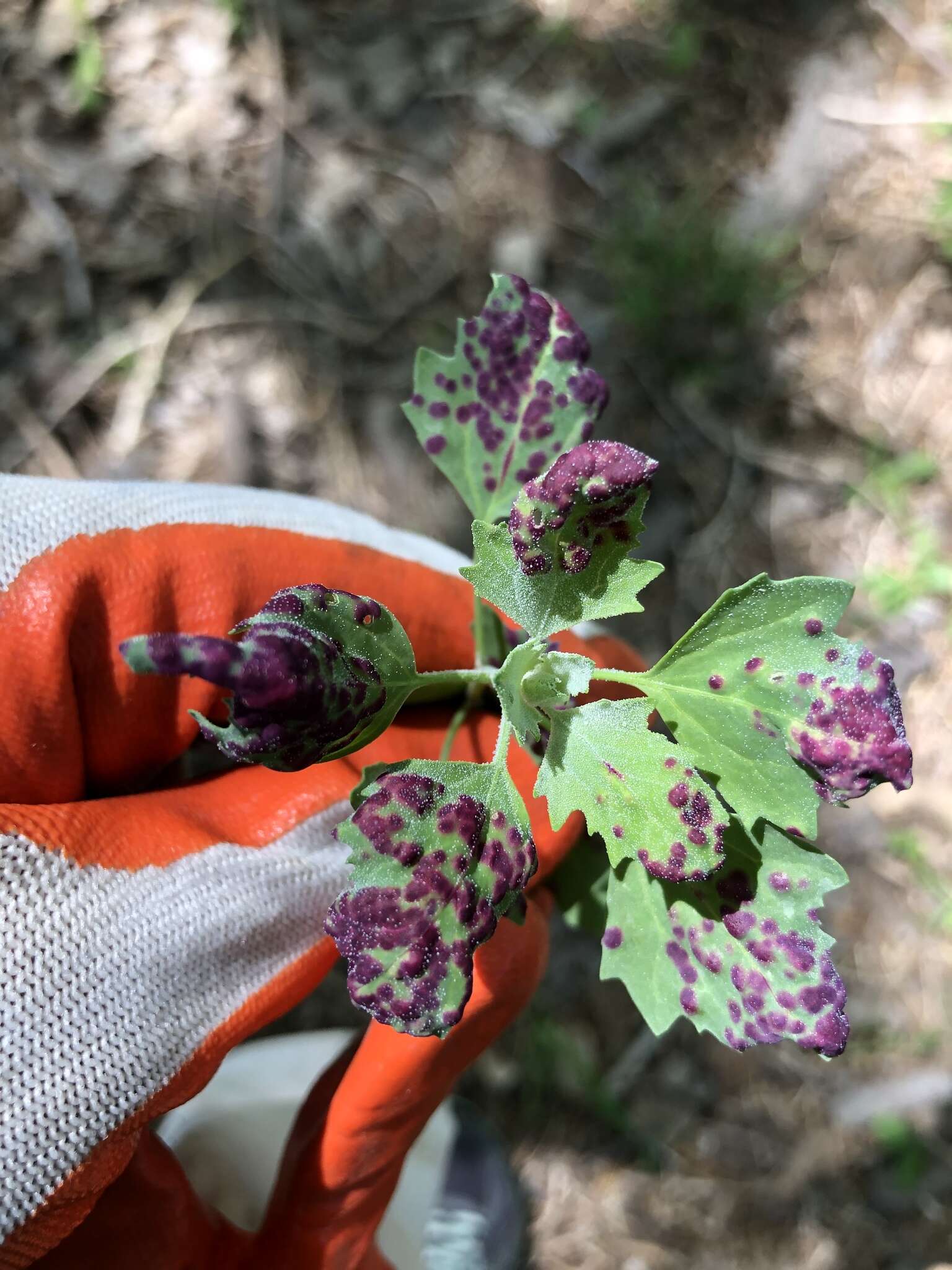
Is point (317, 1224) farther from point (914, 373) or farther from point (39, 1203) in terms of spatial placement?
point (914, 373)

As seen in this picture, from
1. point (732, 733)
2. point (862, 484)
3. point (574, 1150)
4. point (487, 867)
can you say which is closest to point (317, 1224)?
point (487, 867)

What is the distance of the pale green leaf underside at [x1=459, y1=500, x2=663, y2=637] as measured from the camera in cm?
84

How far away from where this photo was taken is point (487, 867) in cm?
81

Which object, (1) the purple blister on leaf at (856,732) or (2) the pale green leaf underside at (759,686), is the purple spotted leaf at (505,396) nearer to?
(2) the pale green leaf underside at (759,686)

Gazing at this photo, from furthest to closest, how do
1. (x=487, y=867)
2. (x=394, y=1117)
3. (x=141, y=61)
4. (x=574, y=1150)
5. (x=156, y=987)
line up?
(x=141, y=61) → (x=574, y=1150) → (x=394, y=1117) → (x=156, y=987) → (x=487, y=867)

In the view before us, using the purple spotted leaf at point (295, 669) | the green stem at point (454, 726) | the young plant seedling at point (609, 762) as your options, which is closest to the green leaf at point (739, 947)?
the young plant seedling at point (609, 762)

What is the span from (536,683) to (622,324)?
1.59 m

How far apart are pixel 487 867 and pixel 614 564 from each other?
290 millimetres

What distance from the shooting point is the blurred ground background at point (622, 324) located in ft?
6.66

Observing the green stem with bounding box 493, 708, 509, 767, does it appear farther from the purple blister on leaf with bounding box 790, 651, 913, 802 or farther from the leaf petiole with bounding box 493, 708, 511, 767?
the purple blister on leaf with bounding box 790, 651, 913, 802

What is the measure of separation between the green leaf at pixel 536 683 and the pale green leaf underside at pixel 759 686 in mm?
97

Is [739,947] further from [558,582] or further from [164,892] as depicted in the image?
[164,892]

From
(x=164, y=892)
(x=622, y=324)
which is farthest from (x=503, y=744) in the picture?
(x=622, y=324)

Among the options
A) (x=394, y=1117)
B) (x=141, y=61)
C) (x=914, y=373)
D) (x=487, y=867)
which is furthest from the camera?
(x=914, y=373)
